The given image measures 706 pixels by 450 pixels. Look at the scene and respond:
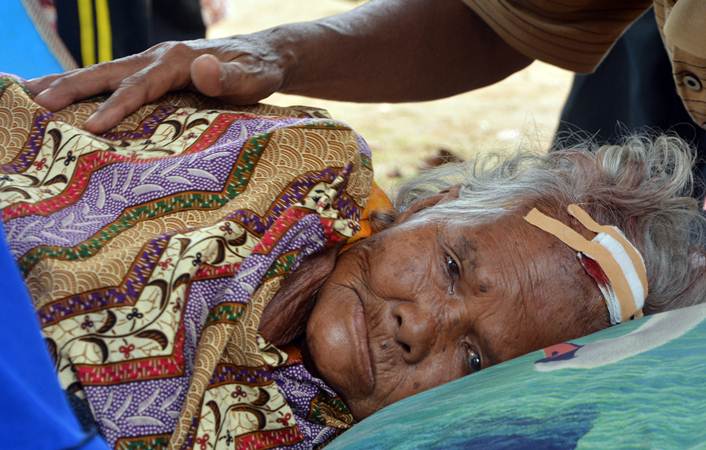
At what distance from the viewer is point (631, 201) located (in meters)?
2.14

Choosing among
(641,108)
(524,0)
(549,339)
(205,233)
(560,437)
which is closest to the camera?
(560,437)

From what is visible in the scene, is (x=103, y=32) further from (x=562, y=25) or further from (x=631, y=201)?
(x=631, y=201)

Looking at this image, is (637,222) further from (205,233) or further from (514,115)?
(514,115)

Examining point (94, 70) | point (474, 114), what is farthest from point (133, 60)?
point (474, 114)

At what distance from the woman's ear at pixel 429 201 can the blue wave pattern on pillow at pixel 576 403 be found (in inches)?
19.8

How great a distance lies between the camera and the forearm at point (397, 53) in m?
2.70

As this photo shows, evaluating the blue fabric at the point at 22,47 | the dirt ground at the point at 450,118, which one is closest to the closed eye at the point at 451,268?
the blue fabric at the point at 22,47

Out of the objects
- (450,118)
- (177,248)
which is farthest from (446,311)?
(450,118)

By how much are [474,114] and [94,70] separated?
17.0ft

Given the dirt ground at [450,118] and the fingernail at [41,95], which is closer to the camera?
the fingernail at [41,95]

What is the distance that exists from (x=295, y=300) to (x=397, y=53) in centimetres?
120

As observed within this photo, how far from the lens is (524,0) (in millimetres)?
2859

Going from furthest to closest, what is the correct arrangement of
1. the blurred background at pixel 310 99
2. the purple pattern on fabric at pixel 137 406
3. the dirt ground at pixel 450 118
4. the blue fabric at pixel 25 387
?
the dirt ground at pixel 450 118 → the blurred background at pixel 310 99 → the purple pattern on fabric at pixel 137 406 → the blue fabric at pixel 25 387

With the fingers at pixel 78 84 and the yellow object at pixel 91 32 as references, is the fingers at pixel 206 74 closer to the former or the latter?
the fingers at pixel 78 84
